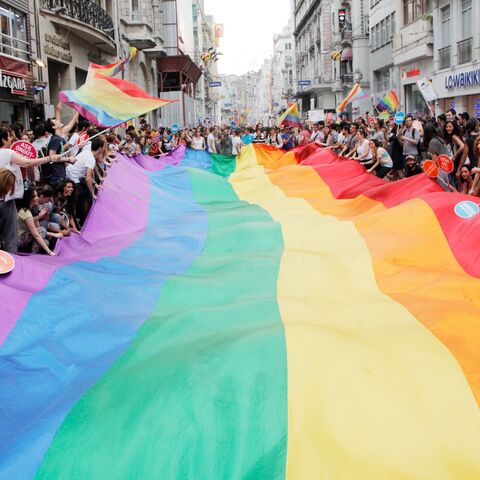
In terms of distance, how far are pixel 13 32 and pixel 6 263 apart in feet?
47.3

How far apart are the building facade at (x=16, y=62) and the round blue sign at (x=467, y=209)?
494 inches

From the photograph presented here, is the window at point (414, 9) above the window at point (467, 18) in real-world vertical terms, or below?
above

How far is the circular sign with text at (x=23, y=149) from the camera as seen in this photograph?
24.1 feet

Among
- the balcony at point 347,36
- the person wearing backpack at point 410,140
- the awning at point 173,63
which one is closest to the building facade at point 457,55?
the person wearing backpack at point 410,140

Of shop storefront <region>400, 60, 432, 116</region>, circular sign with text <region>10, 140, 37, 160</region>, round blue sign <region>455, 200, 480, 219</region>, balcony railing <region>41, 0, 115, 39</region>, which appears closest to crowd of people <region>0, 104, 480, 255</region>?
circular sign with text <region>10, 140, 37, 160</region>

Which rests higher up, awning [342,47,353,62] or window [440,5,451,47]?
awning [342,47,353,62]

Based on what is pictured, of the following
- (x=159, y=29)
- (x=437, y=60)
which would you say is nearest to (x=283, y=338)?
(x=437, y=60)

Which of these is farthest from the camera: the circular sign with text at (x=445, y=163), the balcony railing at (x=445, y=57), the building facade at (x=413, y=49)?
the building facade at (x=413, y=49)

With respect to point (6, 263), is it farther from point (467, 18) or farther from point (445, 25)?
point (445, 25)

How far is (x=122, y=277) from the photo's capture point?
6.29 metres

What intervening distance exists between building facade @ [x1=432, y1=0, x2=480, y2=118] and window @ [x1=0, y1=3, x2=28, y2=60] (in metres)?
15.0

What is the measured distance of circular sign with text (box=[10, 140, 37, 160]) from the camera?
7.34 metres

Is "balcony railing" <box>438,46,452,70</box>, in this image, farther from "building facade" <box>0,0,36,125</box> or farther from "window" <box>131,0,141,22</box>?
"building facade" <box>0,0,36,125</box>

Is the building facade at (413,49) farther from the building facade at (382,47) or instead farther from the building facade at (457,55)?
the building facade at (382,47)
